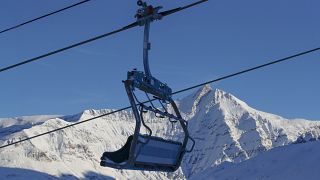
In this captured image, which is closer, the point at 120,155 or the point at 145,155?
the point at 120,155

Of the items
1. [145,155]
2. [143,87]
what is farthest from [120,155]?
[143,87]

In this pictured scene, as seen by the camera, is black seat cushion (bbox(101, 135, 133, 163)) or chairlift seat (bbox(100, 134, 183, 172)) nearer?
chairlift seat (bbox(100, 134, 183, 172))

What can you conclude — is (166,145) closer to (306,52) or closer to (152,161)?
(152,161)

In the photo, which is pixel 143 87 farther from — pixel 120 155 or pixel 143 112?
pixel 120 155

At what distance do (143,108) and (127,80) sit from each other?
104cm

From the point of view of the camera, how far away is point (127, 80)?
1371cm

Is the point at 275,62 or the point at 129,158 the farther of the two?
the point at 275,62

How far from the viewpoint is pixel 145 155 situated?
14.9 metres

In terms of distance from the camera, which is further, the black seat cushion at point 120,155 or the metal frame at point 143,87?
the black seat cushion at point 120,155

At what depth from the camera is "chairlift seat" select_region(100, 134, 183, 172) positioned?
1445 centimetres

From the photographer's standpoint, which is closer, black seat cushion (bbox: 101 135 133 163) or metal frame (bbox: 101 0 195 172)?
metal frame (bbox: 101 0 195 172)

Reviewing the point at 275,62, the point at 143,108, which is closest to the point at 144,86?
the point at 143,108

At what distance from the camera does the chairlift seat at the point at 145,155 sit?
1445cm

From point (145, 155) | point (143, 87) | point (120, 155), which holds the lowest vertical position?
point (145, 155)
